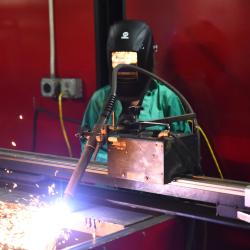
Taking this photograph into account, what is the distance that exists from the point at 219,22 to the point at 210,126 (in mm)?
469

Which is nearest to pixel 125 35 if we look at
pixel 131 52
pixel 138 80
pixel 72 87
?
pixel 131 52

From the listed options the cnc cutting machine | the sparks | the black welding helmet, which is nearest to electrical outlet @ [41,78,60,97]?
the black welding helmet

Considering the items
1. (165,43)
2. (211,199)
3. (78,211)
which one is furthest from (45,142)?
(211,199)

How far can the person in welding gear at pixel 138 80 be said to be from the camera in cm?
204

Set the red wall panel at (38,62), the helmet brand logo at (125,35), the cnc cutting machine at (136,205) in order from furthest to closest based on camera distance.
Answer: the red wall panel at (38,62) < the helmet brand logo at (125,35) < the cnc cutting machine at (136,205)

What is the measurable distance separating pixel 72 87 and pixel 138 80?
0.87 m

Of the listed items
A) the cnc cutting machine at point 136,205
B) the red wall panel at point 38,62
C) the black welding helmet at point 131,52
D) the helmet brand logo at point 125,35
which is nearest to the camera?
the cnc cutting machine at point 136,205

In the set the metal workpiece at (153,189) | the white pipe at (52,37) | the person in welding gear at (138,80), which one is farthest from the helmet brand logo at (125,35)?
the white pipe at (52,37)

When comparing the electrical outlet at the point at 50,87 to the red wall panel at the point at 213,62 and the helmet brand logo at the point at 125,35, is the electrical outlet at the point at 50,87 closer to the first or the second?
the red wall panel at the point at 213,62

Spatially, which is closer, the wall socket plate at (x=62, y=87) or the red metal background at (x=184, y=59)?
the red metal background at (x=184, y=59)

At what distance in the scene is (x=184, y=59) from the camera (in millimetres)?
2453

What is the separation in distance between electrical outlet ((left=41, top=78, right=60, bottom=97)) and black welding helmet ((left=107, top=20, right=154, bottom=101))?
779 mm

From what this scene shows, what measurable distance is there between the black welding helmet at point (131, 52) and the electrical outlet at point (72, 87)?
2.24 feet

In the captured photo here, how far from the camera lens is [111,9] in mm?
2766
